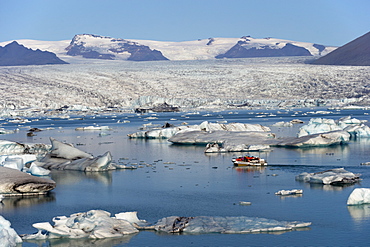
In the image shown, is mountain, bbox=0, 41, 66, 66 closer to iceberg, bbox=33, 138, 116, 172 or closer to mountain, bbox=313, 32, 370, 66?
mountain, bbox=313, 32, 370, 66

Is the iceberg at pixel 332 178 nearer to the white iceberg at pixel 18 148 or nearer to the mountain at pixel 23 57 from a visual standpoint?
the white iceberg at pixel 18 148

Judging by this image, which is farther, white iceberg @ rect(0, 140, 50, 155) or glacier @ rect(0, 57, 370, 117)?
glacier @ rect(0, 57, 370, 117)

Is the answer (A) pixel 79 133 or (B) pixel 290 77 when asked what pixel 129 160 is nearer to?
(A) pixel 79 133

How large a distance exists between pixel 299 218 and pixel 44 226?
13.7 ft

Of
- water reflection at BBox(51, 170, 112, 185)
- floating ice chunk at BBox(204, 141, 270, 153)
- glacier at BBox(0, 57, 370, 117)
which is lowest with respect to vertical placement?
water reflection at BBox(51, 170, 112, 185)

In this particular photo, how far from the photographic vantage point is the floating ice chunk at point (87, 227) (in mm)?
9109

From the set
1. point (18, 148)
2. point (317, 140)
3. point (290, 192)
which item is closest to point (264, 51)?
point (317, 140)

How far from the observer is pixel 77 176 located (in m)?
15.7

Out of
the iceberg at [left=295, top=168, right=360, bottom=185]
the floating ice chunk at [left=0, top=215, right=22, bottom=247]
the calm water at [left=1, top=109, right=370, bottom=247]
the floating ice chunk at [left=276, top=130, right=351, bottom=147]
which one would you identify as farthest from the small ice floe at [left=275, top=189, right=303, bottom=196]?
the floating ice chunk at [left=276, top=130, right=351, bottom=147]

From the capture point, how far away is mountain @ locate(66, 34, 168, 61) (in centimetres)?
13375

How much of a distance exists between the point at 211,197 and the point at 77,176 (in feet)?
15.6

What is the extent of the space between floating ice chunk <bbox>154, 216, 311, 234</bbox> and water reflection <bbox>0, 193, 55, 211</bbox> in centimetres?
336

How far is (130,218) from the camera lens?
392 inches

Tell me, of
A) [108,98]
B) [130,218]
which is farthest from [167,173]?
[108,98]
